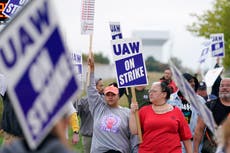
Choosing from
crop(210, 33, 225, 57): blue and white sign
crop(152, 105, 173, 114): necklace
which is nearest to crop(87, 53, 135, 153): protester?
crop(152, 105, 173, 114): necklace

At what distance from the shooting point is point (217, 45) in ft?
60.5

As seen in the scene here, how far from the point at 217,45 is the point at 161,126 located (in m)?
10.6

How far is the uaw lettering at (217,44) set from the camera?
59.5 feet

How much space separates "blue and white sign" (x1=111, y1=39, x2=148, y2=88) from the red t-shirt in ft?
2.06

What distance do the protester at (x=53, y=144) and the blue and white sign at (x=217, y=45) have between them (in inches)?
594

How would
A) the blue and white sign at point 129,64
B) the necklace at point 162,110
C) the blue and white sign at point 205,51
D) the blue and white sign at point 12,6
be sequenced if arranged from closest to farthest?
the necklace at point 162,110
the blue and white sign at point 129,64
the blue and white sign at point 12,6
the blue and white sign at point 205,51

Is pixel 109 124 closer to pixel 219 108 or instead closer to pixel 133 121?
pixel 133 121

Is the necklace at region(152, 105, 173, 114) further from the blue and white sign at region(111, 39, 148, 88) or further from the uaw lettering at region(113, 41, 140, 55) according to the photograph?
the uaw lettering at region(113, 41, 140, 55)

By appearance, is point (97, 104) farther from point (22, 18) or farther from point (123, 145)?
point (22, 18)

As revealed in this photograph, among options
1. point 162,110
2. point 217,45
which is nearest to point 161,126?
point 162,110

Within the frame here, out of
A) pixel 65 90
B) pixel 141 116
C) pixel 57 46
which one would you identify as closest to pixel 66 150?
pixel 65 90

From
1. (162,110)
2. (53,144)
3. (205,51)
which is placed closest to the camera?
(53,144)

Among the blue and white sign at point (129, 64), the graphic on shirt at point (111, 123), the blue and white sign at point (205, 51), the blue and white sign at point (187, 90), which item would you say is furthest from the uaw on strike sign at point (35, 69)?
the blue and white sign at point (205, 51)

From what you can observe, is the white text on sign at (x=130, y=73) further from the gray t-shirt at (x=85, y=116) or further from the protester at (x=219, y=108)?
the gray t-shirt at (x=85, y=116)
